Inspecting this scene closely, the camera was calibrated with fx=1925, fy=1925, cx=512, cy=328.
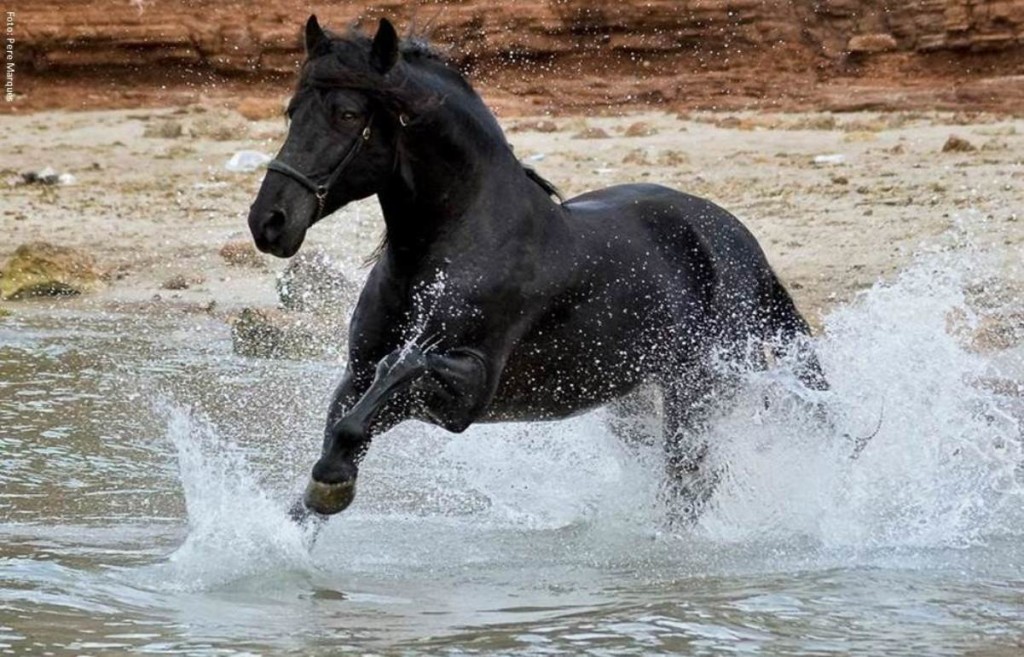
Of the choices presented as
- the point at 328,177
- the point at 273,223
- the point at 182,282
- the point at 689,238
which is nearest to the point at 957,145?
the point at 182,282

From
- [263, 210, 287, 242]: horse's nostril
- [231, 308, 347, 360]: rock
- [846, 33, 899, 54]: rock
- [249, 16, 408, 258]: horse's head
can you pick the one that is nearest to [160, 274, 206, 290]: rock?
[231, 308, 347, 360]: rock

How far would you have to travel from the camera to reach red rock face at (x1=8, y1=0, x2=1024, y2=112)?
1994 cm

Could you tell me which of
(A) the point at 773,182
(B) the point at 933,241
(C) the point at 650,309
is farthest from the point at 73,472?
(A) the point at 773,182

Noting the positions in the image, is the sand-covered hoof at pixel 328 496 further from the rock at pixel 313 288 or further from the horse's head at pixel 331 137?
the rock at pixel 313 288

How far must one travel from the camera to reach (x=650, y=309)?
6.24 m

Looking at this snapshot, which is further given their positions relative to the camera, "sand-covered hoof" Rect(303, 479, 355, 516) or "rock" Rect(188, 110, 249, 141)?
"rock" Rect(188, 110, 249, 141)

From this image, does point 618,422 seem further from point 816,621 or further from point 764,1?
point 764,1

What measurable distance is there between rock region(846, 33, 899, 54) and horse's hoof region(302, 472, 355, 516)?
15.8 metres

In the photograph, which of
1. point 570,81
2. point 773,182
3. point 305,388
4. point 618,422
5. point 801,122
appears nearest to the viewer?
point 618,422

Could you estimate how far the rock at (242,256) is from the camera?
492 inches

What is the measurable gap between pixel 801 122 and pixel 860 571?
38.9 ft

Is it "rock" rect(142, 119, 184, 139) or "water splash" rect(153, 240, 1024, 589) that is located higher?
"rock" rect(142, 119, 184, 139)

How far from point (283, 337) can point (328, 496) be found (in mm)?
4970

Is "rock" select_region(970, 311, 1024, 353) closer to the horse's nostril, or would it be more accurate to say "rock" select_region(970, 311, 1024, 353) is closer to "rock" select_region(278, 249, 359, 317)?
"rock" select_region(278, 249, 359, 317)
